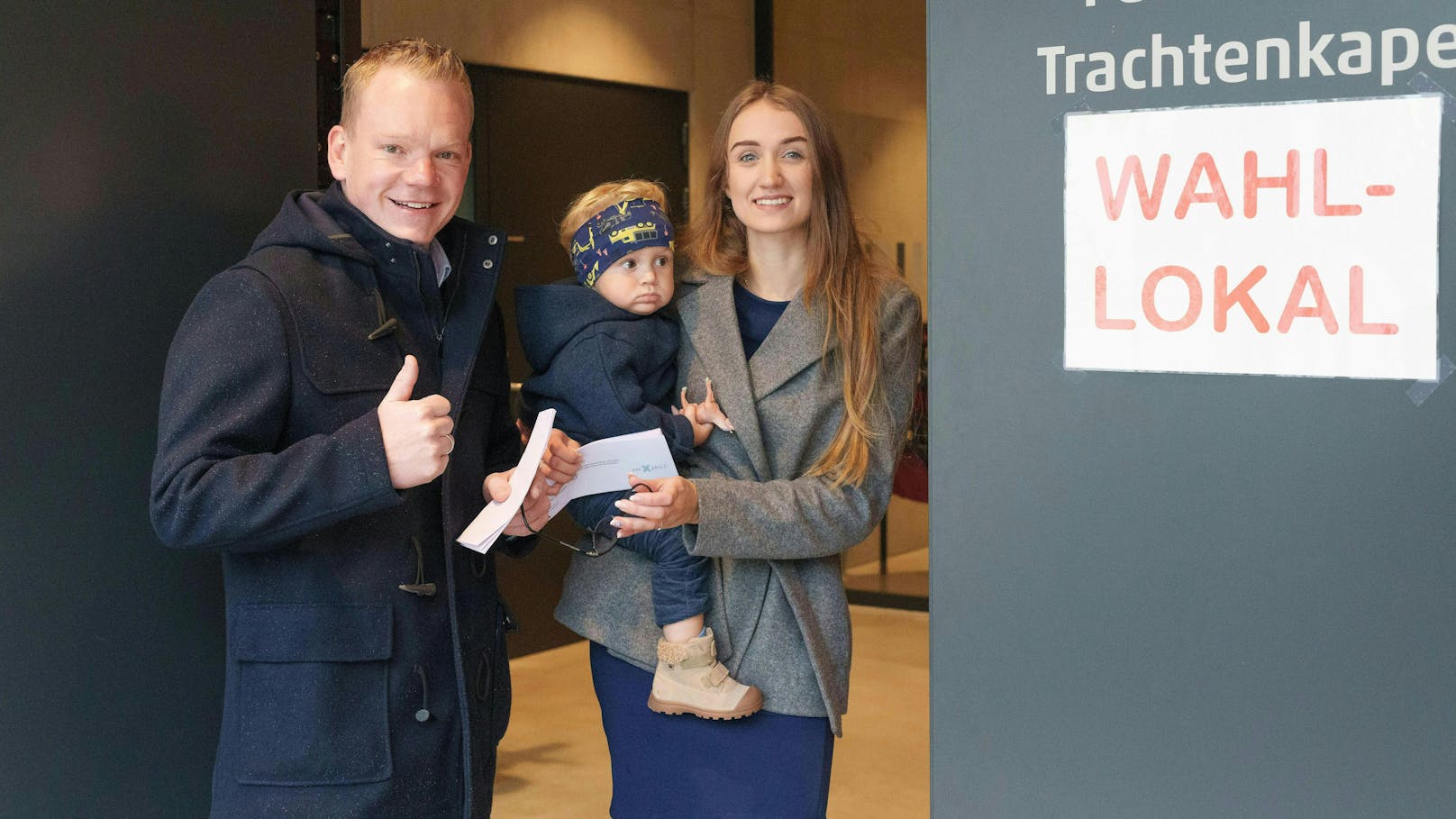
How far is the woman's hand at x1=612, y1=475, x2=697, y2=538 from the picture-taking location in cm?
192

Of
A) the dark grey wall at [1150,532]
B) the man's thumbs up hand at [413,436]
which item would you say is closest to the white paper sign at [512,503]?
the man's thumbs up hand at [413,436]

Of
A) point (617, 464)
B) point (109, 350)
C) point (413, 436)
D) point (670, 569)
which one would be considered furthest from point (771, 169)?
point (109, 350)

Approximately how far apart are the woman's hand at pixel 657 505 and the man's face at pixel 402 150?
455 mm

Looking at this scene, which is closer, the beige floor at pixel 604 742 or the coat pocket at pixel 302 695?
the coat pocket at pixel 302 695

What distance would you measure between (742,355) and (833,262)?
0.21 meters

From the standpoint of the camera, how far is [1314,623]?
1.31 m

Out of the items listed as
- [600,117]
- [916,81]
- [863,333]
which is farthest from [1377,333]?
[916,81]

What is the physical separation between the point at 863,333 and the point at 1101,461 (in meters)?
0.75

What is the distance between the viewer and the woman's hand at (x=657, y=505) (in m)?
1.92

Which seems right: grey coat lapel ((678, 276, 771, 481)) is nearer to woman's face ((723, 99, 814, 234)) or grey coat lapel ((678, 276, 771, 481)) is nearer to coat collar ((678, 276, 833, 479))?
coat collar ((678, 276, 833, 479))

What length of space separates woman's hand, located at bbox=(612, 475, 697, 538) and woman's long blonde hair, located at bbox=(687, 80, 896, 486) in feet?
0.76

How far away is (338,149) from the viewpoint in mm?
1828

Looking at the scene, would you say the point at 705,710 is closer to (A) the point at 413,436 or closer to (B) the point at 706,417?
(B) the point at 706,417

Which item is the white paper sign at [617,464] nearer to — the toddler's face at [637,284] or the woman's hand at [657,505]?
the woman's hand at [657,505]
